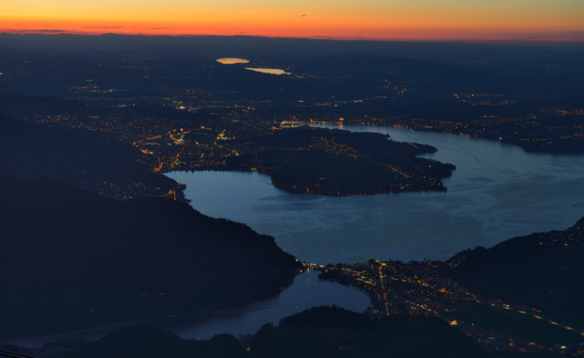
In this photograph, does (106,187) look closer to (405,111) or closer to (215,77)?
(405,111)

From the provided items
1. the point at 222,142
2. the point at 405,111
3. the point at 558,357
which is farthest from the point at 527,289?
the point at 405,111

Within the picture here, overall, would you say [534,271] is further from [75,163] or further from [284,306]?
[75,163]

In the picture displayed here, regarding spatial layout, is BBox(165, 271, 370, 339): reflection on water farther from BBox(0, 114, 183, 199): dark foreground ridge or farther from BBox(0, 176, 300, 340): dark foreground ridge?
BBox(0, 114, 183, 199): dark foreground ridge

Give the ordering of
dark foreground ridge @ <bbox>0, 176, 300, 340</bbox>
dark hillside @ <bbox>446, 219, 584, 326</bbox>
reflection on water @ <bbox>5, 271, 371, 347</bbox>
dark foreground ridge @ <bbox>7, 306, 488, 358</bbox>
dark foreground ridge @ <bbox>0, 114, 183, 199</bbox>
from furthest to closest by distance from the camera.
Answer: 1. dark foreground ridge @ <bbox>0, 114, 183, 199</bbox>
2. dark hillside @ <bbox>446, 219, 584, 326</bbox>
3. dark foreground ridge @ <bbox>0, 176, 300, 340</bbox>
4. reflection on water @ <bbox>5, 271, 371, 347</bbox>
5. dark foreground ridge @ <bbox>7, 306, 488, 358</bbox>

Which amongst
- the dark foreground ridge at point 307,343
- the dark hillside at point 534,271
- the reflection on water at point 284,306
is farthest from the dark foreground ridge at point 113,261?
the dark hillside at point 534,271

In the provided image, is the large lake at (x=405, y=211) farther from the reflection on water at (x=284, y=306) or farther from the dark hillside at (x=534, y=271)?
the reflection on water at (x=284, y=306)

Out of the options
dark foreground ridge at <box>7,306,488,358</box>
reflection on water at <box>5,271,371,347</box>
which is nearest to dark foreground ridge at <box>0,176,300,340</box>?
reflection on water at <box>5,271,371,347</box>
